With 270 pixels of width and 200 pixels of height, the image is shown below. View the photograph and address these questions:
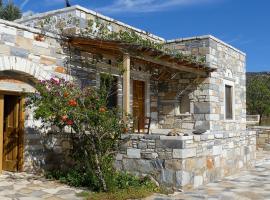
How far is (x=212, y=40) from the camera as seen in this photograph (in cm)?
1160

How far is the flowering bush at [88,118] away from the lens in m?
6.31

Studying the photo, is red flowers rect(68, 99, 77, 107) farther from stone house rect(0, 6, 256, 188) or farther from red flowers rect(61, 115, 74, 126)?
stone house rect(0, 6, 256, 188)

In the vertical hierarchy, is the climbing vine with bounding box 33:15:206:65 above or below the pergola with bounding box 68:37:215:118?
above

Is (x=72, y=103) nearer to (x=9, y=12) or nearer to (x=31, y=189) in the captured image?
(x=31, y=189)

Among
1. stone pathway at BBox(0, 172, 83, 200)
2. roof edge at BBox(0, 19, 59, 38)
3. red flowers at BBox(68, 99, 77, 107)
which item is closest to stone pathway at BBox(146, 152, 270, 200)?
stone pathway at BBox(0, 172, 83, 200)

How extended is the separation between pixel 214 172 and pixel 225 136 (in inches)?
39.7

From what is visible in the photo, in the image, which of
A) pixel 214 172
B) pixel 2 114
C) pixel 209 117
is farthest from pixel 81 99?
pixel 209 117

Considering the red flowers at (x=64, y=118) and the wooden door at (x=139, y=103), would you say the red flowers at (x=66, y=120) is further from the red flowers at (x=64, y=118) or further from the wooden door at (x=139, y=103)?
the wooden door at (x=139, y=103)

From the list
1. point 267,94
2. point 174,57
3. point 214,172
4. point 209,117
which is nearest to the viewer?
point 214,172

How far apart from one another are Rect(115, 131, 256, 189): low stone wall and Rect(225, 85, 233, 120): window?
4797 mm

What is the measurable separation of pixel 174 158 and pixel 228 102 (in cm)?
672

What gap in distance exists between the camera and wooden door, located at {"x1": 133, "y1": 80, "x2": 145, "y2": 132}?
11.1 meters

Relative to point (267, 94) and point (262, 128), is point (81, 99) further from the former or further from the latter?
point (267, 94)

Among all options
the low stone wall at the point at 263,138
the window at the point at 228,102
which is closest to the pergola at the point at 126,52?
the window at the point at 228,102
